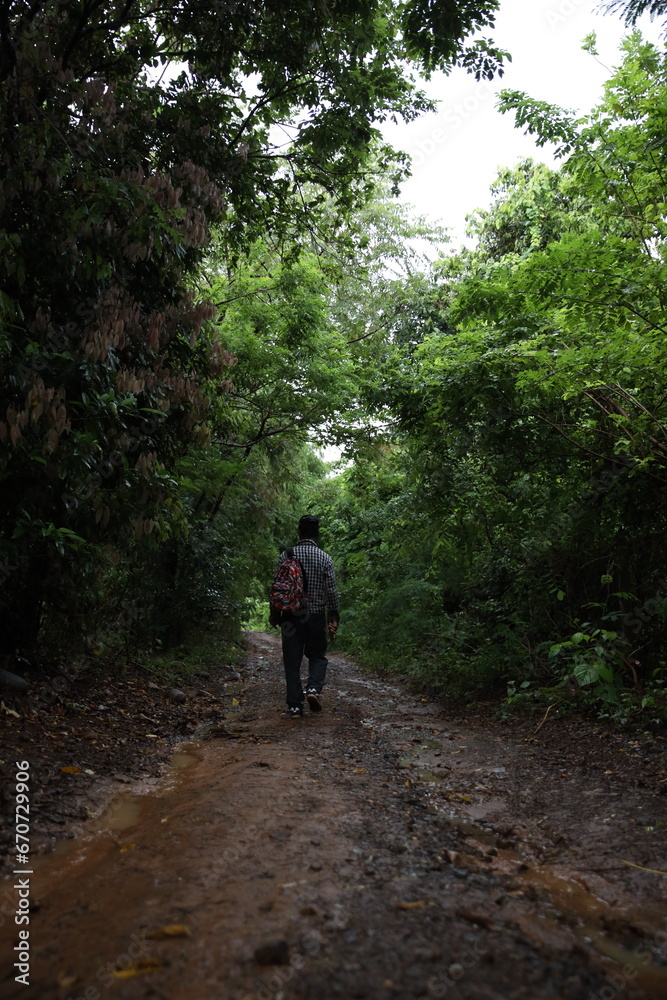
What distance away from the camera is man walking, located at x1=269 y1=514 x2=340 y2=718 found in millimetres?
7355

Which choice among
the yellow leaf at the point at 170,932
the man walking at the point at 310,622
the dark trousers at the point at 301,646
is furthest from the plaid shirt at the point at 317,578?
the yellow leaf at the point at 170,932

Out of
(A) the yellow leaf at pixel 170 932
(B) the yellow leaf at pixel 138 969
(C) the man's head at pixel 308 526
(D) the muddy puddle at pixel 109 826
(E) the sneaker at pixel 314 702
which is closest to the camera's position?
(B) the yellow leaf at pixel 138 969

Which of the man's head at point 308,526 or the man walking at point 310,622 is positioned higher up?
the man's head at point 308,526

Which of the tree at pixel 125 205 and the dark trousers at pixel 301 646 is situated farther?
the dark trousers at pixel 301 646

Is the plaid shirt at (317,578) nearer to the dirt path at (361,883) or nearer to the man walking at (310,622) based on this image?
the man walking at (310,622)

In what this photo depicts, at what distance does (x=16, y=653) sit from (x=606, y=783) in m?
5.40

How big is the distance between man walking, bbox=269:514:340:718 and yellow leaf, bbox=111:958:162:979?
5058mm

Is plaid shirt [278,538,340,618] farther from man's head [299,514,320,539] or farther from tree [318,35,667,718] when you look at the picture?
tree [318,35,667,718]

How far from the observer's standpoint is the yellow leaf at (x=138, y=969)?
84.6 inches

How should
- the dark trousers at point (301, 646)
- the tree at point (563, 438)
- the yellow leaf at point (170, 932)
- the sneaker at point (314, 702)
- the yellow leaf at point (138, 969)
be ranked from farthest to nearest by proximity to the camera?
the sneaker at point (314, 702) < the dark trousers at point (301, 646) < the tree at point (563, 438) < the yellow leaf at point (170, 932) < the yellow leaf at point (138, 969)

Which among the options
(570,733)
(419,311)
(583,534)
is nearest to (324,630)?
(570,733)

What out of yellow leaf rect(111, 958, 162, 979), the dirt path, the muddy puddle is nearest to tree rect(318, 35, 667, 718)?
the dirt path

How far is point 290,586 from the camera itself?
24.6 ft

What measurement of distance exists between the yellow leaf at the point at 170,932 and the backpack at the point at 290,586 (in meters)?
4.96
